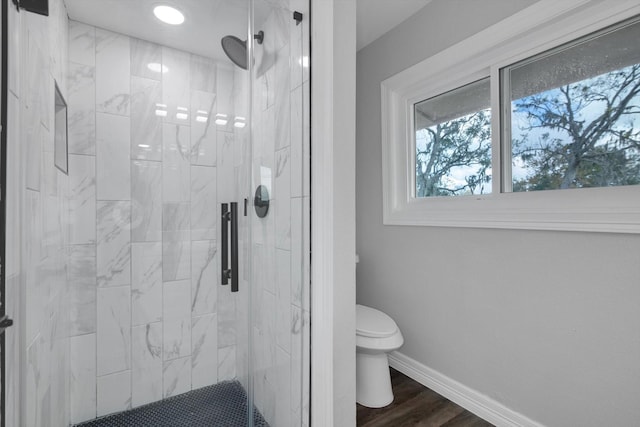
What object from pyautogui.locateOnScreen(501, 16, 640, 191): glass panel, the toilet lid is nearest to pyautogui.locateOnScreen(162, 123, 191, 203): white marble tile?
the toilet lid

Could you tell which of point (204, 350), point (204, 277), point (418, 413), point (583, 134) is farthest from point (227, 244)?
point (583, 134)

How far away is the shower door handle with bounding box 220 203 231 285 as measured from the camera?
1.50 metres

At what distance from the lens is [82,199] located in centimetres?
139

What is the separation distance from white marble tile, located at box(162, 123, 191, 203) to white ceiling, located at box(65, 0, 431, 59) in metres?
0.41

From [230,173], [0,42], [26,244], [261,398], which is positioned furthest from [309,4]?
[261,398]

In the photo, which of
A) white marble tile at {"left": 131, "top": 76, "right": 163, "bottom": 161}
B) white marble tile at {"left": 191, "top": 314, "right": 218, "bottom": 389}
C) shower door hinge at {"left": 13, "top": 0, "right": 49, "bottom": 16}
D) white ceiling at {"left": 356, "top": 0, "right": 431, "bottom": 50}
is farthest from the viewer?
white ceiling at {"left": 356, "top": 0, "right": 431, "bottom": 50}

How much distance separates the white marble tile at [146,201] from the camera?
148cm

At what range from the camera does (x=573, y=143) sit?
145 cm

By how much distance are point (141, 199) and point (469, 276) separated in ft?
6.02

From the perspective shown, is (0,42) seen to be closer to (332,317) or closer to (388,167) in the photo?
(332,317)

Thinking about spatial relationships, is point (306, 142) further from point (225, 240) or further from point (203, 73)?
point (203, 73)

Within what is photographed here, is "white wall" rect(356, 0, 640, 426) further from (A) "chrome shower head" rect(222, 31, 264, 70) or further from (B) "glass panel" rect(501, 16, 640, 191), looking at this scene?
(A) "chrome shower head" rect(222, 31, 264, 70)

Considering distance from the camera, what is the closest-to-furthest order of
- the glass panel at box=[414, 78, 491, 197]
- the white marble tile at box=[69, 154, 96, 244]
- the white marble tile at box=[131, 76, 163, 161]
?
the white marble tile at box=[69, 154, 96, 244]
the white marble tile at box=[131, 76, 163, 161]
the glass panel at box=[414, 78, 491, 197]

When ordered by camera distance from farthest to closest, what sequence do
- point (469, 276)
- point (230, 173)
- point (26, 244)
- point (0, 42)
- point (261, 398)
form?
point (469, 276) < point (230, 173) < point (261, 398) < point (26, 244) < point (0, 42)
